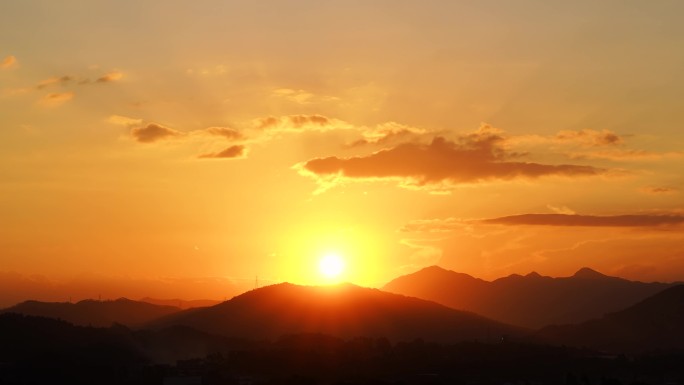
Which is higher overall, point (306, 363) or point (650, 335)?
point (650, 335)

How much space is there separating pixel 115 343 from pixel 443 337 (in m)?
80.9

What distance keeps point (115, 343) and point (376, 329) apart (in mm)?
71103

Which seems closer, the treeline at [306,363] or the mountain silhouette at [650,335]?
the treeline at [306,363]

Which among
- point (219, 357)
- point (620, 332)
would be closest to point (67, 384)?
point (219, 357)

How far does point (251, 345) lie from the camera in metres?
158

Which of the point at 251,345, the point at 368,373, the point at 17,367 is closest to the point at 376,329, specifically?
the point at 251,345

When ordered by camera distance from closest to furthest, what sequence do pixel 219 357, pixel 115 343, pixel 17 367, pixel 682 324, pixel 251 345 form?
1. pixel 17 367
2. pixel 219 357
3. pixel 115 343
4. pixel 251 345
5. pixel 682 324

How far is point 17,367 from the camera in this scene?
11969cm

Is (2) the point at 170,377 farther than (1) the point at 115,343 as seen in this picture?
No

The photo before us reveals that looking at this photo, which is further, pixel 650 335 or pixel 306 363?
pixel 650 335

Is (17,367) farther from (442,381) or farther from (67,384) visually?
(442,381)

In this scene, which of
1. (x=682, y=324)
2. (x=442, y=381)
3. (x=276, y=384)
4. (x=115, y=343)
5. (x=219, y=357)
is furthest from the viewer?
(x=682, y=324)

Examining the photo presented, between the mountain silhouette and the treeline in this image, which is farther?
the mountain silhouette

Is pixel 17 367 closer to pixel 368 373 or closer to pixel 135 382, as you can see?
pixel 135 382
